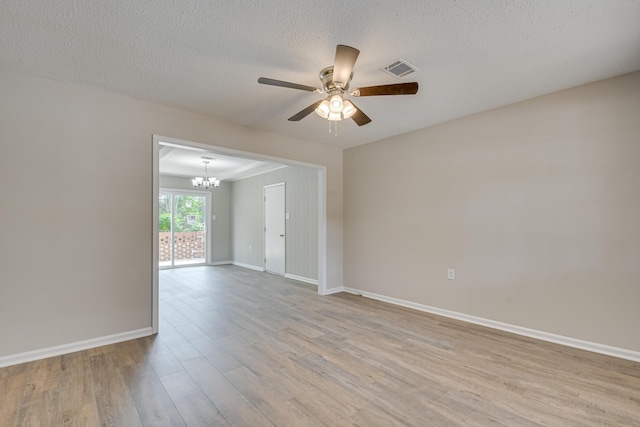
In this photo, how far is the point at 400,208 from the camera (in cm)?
418

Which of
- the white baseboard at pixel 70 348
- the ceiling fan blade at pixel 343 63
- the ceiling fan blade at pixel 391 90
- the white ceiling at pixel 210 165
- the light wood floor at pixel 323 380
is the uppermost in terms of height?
the white ceiling at pixel 210 165

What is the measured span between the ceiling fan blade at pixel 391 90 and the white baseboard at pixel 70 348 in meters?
3.12

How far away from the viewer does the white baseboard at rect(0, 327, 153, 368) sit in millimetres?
2371

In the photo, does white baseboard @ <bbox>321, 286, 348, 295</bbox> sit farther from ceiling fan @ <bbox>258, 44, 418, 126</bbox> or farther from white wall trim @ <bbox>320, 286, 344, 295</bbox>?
ceiling fan @ <bbox>258, 44, 418, 126</bbox>

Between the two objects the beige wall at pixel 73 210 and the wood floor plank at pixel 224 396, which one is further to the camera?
the beige wall at pixel 73 210

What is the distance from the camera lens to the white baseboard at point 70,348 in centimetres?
237

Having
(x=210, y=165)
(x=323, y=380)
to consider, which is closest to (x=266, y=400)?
(x=323, y=380)

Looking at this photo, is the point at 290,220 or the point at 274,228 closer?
the point at 290,220

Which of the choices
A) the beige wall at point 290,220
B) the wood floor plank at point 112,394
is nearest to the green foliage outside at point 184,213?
the beige wall at point 290,220

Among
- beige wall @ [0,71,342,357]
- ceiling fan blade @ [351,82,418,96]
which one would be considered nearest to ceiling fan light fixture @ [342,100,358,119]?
ceiling fan blade @ [351,82,418,96]

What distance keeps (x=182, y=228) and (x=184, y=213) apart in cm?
40

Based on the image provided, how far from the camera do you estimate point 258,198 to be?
7.30m

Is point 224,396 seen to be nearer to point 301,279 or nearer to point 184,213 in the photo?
point 301,279

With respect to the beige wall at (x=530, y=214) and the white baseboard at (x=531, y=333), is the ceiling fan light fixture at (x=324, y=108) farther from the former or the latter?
the white baseboard at (x=531, y=333)
